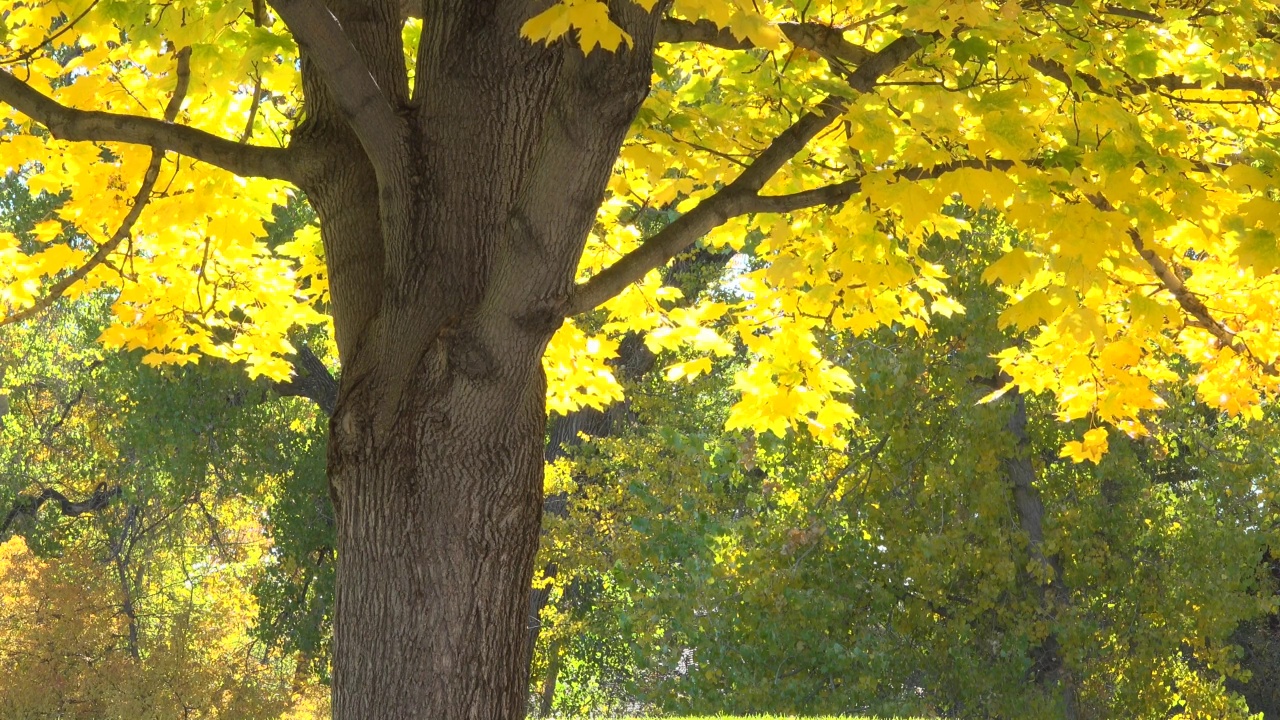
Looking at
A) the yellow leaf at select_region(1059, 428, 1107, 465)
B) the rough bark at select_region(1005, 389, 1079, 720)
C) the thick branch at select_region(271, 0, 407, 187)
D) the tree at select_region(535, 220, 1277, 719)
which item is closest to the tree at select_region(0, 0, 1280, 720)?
the thick branch at select_region(271, 0, 407, 187)

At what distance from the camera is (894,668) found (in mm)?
11211

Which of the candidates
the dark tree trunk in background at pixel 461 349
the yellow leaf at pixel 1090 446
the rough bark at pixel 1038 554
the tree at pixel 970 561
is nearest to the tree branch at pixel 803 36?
the dark tree trunk in background at pixel 461 349

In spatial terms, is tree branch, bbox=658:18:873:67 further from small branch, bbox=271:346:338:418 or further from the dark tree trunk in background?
small branch, bbox=271:346:338:418

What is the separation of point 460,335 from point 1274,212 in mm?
2408

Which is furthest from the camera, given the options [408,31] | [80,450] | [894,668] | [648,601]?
[80,450]

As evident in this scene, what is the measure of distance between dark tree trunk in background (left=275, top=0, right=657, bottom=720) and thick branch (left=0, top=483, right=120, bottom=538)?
49.7ft

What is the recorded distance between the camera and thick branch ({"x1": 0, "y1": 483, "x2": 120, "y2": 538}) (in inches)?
689

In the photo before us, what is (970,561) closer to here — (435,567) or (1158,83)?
(1158,83)

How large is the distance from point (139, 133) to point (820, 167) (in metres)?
2.62

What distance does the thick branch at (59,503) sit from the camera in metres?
17.5

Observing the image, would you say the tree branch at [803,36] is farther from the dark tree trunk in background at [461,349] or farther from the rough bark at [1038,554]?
the rough bark at [1038,554]

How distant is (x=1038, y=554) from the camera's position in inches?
429

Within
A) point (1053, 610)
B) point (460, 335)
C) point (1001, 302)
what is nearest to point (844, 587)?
point (1053, 610)

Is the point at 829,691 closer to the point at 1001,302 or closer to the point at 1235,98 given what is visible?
the point at 1001,302
